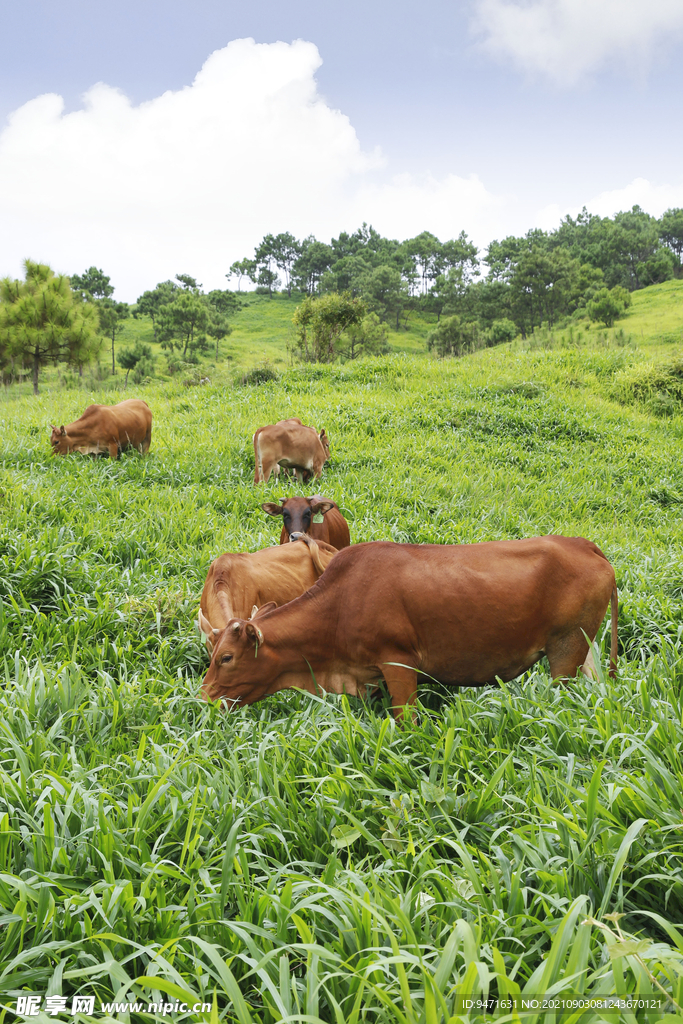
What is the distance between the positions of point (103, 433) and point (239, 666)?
261 inches

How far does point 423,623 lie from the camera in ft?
10.9

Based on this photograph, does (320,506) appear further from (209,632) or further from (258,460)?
(258,460)

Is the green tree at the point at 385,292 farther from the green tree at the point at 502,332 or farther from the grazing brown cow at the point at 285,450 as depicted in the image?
the grazing brown cow at the point at 285,450

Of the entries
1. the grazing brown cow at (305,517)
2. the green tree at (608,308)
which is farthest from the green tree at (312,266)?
the grazing brown cow at (305,517)

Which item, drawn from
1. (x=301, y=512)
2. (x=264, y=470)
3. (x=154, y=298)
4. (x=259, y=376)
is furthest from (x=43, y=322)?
→ (x=154, y=298)

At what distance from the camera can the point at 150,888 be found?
82.4 inches

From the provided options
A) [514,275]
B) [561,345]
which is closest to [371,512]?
[561,345]

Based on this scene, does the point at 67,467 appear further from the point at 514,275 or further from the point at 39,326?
the point at 514,275

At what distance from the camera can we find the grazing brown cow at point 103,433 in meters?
8.70

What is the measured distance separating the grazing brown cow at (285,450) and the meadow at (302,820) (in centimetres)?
254

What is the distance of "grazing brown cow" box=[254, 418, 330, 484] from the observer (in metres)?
8.52

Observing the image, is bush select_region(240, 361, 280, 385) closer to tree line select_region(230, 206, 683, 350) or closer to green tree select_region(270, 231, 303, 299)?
tree line select_region(230, 206, 683, 350)

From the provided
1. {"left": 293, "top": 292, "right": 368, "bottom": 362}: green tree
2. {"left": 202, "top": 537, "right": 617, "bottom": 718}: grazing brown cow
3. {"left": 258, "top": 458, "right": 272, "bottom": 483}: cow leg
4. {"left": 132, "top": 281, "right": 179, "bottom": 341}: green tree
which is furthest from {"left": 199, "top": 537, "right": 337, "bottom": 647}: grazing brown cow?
{"left": 132, "top": 281, "right": 179, "bottom": 341}: green tree

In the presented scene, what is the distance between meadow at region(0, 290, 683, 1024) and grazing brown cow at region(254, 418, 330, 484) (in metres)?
2.54
